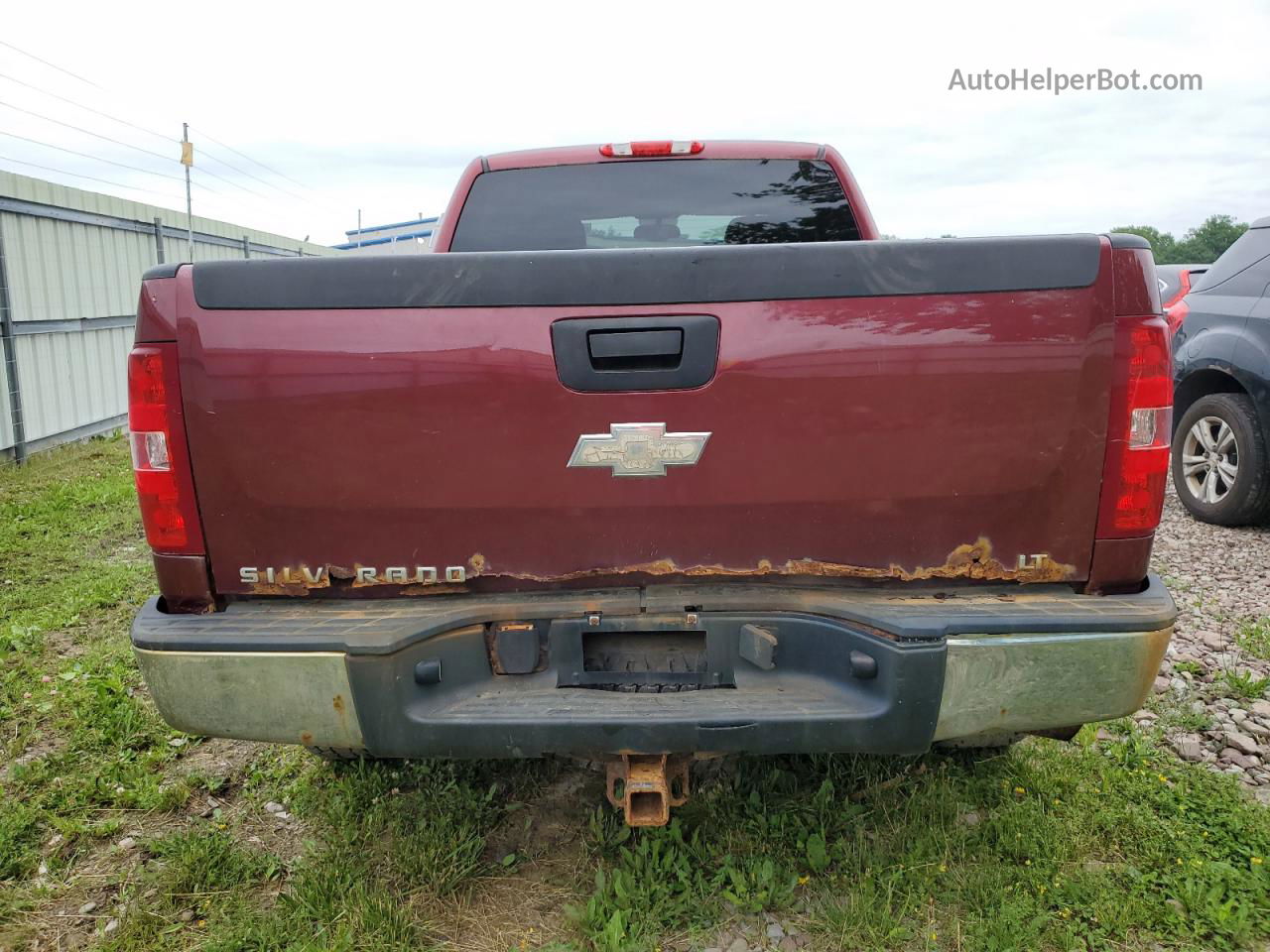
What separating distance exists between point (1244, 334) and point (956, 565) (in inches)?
183

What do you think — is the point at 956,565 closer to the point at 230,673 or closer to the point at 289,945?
the point at 230,673

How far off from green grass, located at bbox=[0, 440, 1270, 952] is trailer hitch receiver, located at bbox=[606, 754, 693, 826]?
0.93ft

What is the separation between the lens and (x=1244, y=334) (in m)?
5.40

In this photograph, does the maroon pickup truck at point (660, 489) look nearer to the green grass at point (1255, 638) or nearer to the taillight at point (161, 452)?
the taillight at point (161, 452)

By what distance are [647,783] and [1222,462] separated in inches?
207

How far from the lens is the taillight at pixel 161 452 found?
200cm

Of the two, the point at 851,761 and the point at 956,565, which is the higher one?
the point at 956,565

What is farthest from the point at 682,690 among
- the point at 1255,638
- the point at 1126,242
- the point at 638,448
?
the point at 1255,638

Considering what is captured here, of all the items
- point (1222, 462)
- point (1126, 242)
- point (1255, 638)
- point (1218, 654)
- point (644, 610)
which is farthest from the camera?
point (1222, 462)

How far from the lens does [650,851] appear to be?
8.07ft

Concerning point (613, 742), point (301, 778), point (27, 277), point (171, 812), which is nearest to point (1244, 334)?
point (613, 742)

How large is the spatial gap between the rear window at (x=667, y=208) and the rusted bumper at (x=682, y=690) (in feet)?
6.10

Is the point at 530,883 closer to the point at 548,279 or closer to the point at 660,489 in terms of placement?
the point at 660,489

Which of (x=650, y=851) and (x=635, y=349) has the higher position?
(x=635, y=349)
